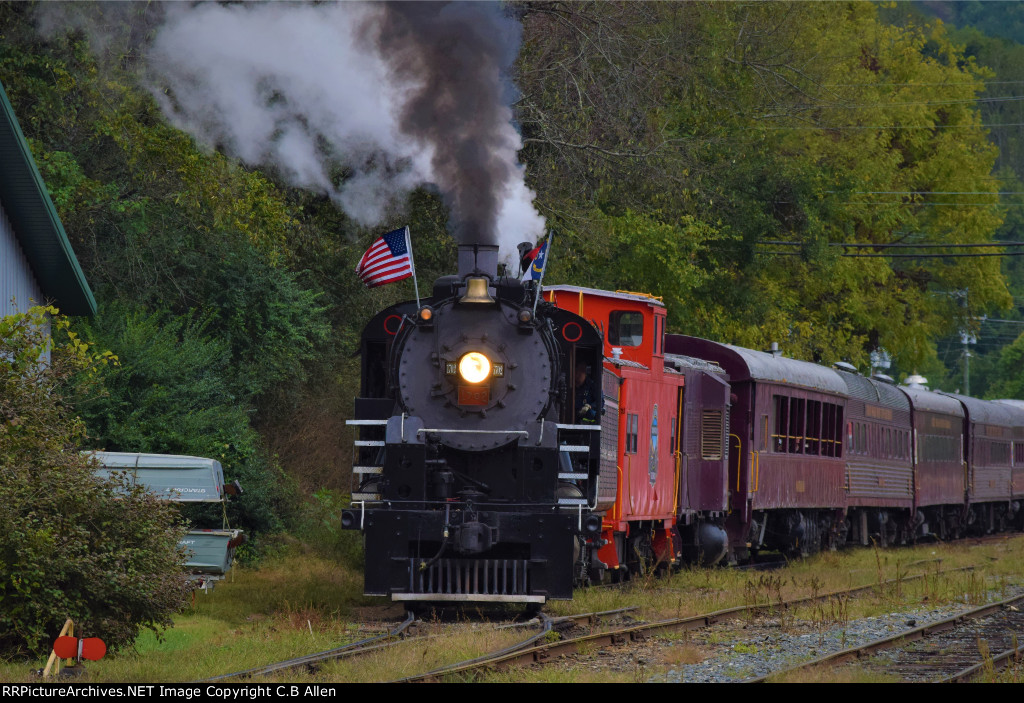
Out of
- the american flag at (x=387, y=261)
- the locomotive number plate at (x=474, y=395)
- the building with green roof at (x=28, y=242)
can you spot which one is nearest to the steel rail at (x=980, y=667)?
the locomotive number plate at (x=474, y=395)

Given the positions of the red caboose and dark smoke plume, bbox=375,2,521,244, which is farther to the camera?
the red caboose

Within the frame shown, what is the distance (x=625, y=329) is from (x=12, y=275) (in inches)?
299

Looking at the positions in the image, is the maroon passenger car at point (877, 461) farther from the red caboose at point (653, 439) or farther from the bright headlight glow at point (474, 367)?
the bright headlight glow at point (474, 367)

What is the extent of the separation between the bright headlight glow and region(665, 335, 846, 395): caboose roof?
8182 millimetres

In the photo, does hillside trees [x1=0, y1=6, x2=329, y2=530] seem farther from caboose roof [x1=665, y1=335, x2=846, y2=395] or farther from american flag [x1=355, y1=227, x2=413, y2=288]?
caboose roof [x1=665, y1=335, x2=846, y2=395]

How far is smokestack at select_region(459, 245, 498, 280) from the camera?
1327 centimetres

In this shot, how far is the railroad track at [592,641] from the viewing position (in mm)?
10086

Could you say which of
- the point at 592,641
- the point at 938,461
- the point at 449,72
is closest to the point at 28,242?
the point at 449,72

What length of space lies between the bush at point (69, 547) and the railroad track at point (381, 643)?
1.27 meters

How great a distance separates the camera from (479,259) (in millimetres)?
13266

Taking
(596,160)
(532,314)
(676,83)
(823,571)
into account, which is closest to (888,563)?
(823,571)

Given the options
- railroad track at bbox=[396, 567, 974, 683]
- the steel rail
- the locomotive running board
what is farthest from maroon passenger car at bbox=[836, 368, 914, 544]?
the locomotive running board
